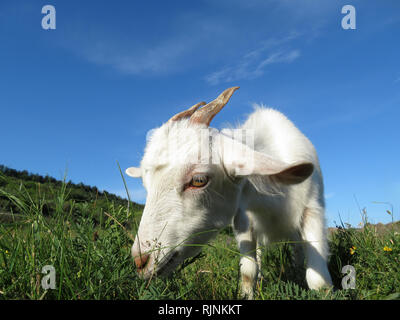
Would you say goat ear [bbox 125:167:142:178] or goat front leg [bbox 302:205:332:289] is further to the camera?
goat ear [bbox 125:167:142:178]

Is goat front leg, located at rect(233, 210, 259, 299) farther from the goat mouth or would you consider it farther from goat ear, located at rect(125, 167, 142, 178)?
goat ear, located at rect(125, 167, 142, 178)

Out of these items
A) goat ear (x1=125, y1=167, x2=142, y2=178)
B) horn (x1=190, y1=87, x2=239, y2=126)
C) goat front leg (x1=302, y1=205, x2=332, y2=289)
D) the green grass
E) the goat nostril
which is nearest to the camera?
the green grass

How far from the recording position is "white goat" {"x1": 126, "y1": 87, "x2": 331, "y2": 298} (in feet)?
7.41

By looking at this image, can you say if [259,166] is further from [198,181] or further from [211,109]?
[211,109]

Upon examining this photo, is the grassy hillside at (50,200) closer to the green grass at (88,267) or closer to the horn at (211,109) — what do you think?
the green grass at (88,267)

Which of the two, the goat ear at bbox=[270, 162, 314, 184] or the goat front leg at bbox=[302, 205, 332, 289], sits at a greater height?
the goat ear at bbox=[270, 162, 314, 184]

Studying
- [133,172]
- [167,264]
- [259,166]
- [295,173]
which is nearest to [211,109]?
[259,166]

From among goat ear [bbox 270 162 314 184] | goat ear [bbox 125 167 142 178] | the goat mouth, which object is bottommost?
the goat mouth

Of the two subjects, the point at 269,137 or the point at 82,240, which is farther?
the point at 269,137

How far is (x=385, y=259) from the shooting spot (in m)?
2.99

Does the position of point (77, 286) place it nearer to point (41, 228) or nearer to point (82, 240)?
point (82, 240)

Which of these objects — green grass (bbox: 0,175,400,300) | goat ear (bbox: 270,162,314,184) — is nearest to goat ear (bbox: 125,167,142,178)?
green grass (bbox: 0,175,400,300)
